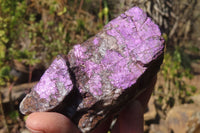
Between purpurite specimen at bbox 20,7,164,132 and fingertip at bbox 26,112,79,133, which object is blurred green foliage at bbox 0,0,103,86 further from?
fingertip at bbox 26,112,79,133

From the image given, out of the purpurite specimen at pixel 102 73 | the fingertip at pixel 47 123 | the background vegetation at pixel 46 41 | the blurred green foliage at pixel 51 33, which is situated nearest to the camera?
the fingertip at pixel 47 123

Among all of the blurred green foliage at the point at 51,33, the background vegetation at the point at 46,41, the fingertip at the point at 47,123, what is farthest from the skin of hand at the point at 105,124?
the blurred green foliage at the point at 51,33

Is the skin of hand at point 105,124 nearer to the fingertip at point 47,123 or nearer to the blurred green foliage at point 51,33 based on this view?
the fingertip at point 47,123

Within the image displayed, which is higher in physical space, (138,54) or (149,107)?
(138,54)

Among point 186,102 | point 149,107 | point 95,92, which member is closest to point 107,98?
point 95,92

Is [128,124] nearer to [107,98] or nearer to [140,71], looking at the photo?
[107,98]

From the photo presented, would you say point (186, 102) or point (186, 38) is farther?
point (186, 38)
